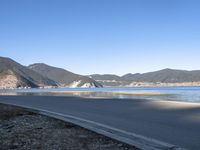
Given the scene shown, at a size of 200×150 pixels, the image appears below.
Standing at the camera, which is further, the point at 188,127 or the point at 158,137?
the point at 188,127

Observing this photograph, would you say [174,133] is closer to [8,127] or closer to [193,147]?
[193,147]

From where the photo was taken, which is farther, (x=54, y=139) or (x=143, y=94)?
(x=143, y=94)

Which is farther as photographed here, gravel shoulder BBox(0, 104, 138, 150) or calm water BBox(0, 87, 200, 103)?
calm water BBox(0, 87, 200, 103)

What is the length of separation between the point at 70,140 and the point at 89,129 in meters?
2.01

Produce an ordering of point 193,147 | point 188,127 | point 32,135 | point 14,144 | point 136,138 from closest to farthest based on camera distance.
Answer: point 193,147
point 14,144
point 136,138
point 32,135
point 188,127

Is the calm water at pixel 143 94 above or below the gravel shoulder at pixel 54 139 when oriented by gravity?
above

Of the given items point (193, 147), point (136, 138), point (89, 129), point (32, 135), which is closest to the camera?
point (193, 147)

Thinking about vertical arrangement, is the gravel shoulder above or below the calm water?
below

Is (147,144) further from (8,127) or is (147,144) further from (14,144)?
(8,127)

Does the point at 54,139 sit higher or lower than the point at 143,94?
lower

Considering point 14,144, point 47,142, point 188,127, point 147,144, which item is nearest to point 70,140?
point 47,142

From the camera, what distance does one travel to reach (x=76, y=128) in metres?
11.6

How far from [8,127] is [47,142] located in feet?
12.5

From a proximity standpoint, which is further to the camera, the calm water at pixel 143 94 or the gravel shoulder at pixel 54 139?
the calm water at pixel 143 94
